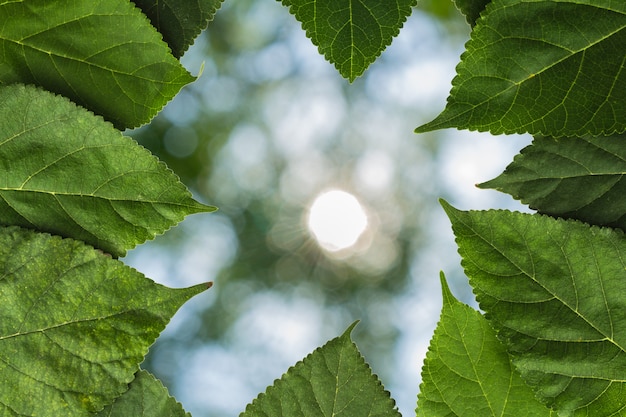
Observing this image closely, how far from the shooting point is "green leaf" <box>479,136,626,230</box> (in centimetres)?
96

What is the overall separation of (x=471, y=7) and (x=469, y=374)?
1.72 feet

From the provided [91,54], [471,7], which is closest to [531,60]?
[471,7]

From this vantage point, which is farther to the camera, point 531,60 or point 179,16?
point 179,16

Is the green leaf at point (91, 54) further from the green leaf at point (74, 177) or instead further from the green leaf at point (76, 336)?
the green leaf at point (76, 336)

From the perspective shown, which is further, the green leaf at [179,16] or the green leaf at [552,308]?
the green leaf at [179,16]

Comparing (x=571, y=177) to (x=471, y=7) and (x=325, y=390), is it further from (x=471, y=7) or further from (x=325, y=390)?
(x=325, y=390)

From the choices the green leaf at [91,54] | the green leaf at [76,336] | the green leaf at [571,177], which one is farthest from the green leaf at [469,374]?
the green leaf at [91,54]

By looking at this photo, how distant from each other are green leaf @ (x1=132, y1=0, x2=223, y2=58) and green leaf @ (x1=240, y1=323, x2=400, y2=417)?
0.51 m

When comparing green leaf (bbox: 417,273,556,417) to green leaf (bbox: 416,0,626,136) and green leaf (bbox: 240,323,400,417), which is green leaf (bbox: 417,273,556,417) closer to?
green leaf (bbox: 240,323,400,417)

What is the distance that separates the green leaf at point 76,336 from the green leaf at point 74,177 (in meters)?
0.07

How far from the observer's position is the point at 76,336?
0.93 m

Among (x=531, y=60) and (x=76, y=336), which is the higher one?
(x=531, y=60)

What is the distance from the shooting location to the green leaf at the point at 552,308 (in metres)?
0.91

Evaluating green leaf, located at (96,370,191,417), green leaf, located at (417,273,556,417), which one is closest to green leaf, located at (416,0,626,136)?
green leaf, located at (417,273,556,417)
